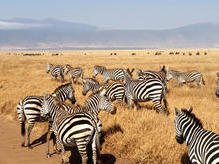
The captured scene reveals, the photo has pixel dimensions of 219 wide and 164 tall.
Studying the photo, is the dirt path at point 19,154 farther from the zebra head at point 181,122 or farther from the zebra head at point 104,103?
the zebra head at point 181,122

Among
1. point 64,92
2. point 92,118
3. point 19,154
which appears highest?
point 64,92

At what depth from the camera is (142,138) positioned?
9.27 meters

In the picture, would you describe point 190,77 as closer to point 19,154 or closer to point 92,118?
point 19,154

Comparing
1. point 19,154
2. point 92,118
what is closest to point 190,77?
A: point 19,154

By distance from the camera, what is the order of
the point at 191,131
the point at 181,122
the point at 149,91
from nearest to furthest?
the point at 191,131
the point at 181,122
the point at 149,91

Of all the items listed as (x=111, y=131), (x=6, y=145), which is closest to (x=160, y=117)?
(x=111, y=131)

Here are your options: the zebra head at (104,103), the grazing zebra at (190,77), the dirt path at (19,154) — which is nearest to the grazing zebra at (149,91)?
the zebra head at (104,103)

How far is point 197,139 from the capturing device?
238 inches

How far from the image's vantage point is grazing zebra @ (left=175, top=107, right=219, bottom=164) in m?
5.42

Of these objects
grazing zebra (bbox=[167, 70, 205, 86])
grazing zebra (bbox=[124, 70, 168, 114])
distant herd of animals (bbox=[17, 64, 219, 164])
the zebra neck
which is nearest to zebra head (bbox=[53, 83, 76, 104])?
distant herd of animals (bbox=[17, 64, 219, 164])

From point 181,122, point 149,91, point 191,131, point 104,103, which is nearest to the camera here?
point 191,131

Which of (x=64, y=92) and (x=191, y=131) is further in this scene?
(x=64, y=92)

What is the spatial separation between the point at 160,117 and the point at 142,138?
2008mm

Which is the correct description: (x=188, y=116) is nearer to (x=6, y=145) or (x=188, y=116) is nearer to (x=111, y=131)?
(x=111, y=131)
